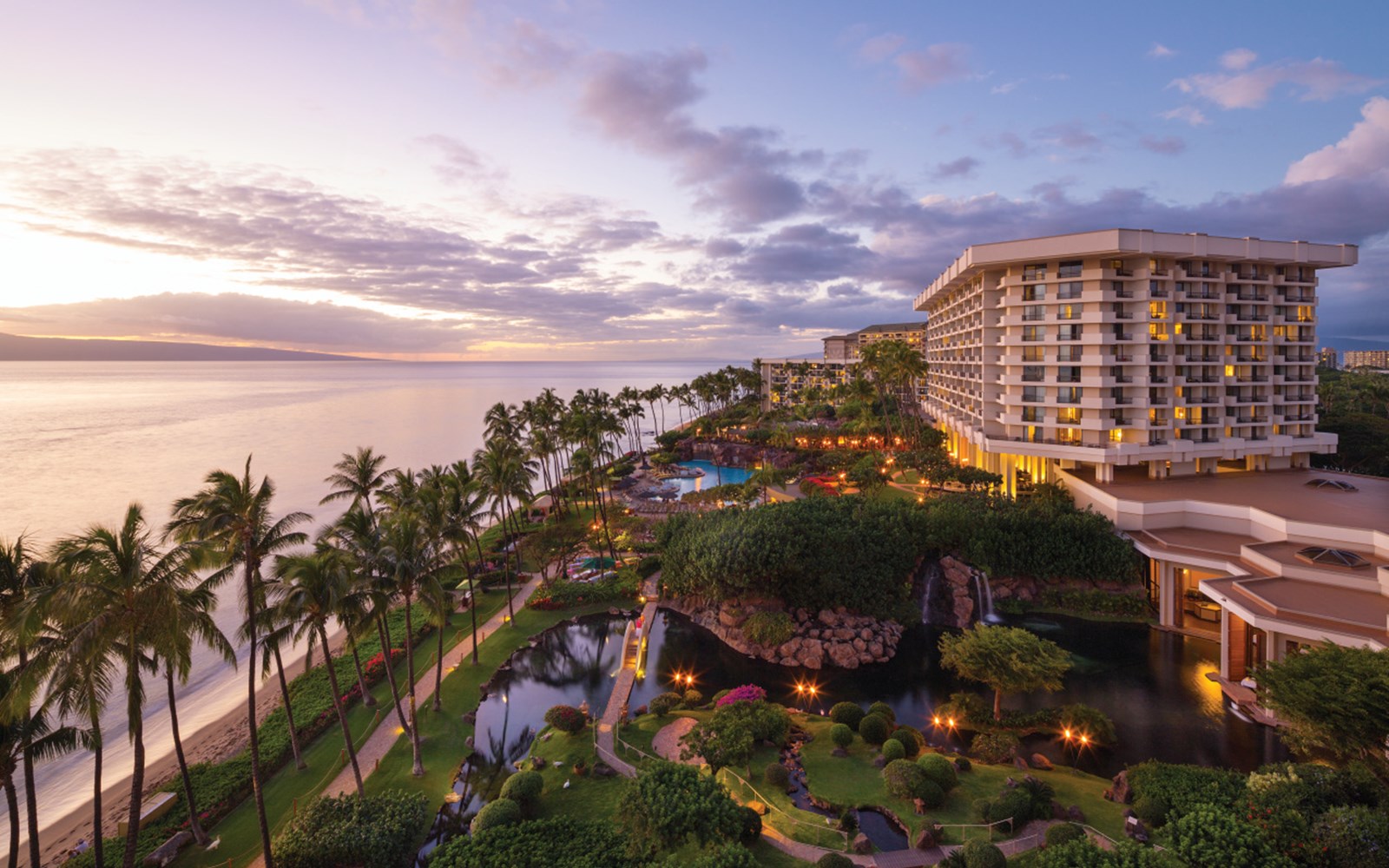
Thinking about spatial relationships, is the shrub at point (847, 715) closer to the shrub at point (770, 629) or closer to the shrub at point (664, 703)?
the shrub at point (664, 703)

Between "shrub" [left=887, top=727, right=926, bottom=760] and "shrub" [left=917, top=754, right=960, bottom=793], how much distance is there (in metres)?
2.94

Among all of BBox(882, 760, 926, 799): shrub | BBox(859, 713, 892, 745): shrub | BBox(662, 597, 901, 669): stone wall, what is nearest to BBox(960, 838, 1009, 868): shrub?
BBox(882, 760, 926, 799): shrub

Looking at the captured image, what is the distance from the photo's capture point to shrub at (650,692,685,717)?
34.5 m

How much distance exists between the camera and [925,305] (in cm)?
10481

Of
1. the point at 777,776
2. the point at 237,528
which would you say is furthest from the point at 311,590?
the point at 777,776

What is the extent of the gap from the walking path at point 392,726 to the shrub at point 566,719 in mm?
8128

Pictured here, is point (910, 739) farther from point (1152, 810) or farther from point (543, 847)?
point (543, 847)

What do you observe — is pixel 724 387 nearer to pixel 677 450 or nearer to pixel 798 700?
pixel 677 450

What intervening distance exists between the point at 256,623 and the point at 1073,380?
6349 centimetres

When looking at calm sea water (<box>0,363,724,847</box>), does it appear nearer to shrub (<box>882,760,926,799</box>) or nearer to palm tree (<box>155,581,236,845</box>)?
palm tree (<box>155,581,236,845</box>)

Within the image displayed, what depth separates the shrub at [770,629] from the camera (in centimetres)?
4234

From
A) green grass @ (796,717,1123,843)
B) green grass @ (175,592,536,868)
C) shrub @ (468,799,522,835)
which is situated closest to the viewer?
shrub @ (468,799,522,835)

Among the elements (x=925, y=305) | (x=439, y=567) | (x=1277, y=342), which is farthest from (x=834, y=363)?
(x=439, y=567)

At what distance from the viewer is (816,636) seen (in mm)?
42656
